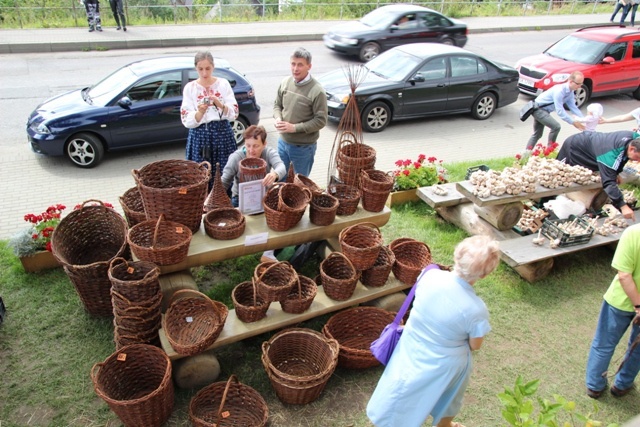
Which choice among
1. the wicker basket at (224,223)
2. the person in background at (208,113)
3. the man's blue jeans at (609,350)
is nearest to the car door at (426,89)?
the person in background at (208,113)

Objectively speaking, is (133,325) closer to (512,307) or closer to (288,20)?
(512,307)

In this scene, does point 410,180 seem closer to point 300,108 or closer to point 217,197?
point 300,108

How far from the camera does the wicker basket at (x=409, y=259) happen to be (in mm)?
4610

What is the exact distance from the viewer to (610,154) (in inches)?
224

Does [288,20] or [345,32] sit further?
[288,20]

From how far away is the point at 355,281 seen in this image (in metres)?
4.36

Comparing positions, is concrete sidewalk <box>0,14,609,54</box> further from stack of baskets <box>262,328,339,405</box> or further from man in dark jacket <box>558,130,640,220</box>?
stack of baskets <box>262,328,339,405</box>

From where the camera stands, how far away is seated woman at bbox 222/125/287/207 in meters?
4.64

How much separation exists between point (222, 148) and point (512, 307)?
362 cm

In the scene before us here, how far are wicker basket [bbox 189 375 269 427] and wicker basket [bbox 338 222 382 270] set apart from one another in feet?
4.64

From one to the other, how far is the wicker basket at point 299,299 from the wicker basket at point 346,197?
33.0 inches

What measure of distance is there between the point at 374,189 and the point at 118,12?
1438 centimetres

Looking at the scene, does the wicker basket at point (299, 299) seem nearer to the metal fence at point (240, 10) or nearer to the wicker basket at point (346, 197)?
the wicker basket at point (346, 197)

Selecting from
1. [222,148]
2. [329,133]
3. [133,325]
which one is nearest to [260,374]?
[133,325]
